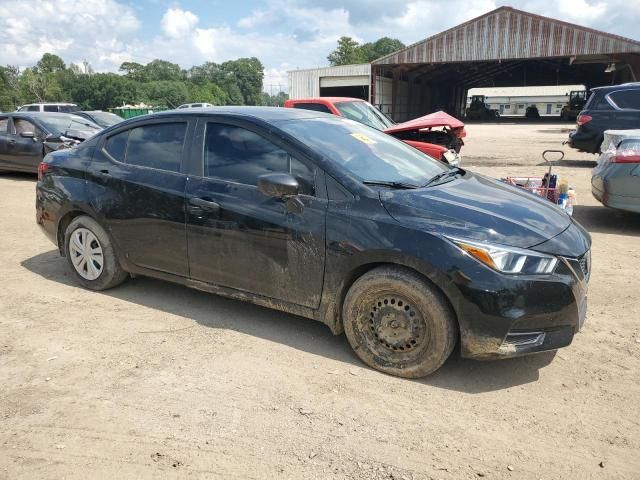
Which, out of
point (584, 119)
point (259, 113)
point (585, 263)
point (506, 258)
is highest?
point (584, 119)

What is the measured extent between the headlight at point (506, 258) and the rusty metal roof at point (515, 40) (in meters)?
33.3

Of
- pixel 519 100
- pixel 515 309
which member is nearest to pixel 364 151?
pixel 515 309

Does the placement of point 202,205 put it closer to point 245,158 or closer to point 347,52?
point 245,158

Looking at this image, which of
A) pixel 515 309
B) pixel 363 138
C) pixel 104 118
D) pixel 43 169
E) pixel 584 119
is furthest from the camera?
pixel 104 118

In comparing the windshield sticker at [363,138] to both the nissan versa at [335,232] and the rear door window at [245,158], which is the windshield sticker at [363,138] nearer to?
the nissan versa at [335,232]

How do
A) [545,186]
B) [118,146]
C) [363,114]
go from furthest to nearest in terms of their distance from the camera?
[363,114] → [545,186] → [118,146]

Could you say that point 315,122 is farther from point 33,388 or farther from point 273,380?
point 33,388

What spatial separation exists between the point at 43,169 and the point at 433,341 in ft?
13.5

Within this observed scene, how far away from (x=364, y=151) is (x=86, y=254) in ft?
9.04

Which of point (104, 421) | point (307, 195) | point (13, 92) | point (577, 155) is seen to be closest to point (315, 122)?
point (307, 195)

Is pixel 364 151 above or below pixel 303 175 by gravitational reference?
above

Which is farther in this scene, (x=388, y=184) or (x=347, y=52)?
(x=347, y=52)

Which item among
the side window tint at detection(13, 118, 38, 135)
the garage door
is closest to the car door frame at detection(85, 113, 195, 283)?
the side window tint at detection(13, 118, 38, 135)

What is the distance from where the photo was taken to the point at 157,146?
4367 mm
